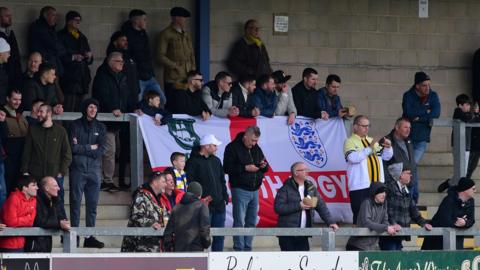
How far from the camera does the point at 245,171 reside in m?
16.9

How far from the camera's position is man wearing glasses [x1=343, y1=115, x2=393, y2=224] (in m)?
17.6

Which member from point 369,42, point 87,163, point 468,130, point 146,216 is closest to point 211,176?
point 87,163

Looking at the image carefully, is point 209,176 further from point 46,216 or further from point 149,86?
point 149,86

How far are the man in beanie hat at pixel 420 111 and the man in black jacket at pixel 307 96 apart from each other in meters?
1.22

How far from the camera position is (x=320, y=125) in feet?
61.9

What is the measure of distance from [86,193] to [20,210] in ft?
7.51

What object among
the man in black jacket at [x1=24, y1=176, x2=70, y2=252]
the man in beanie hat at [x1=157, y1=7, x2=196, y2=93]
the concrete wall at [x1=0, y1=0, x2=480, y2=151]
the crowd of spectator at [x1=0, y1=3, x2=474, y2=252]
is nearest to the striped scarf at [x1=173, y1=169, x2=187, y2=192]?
the crowd of spectator at [x1=0, y1=3, x2=474, y2=252]

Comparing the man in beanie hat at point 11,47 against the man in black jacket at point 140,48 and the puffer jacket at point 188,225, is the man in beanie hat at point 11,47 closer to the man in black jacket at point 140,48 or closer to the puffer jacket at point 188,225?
the man in black jacket at point 140,48

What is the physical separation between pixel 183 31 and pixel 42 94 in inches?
106

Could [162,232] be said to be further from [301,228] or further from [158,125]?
[158,125]

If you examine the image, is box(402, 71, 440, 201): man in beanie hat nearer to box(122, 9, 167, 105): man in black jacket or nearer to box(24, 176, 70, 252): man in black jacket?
box(122, 9, 167, 105): man in black jacket

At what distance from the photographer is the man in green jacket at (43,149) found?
16312mm

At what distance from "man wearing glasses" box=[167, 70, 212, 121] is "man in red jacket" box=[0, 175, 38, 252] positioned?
12.3 ft

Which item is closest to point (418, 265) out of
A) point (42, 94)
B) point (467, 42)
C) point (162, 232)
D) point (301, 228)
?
point (301, 228)
